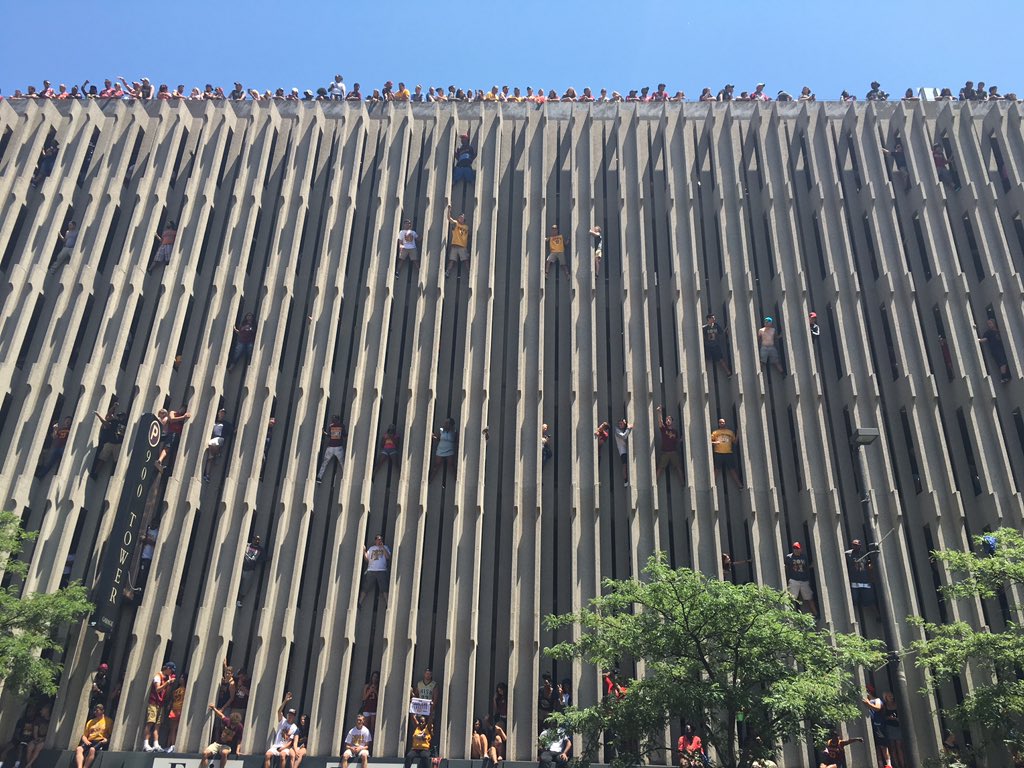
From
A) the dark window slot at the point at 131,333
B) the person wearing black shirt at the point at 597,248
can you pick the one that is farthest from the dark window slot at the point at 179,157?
the person wearing black shirt at the point at 597,248

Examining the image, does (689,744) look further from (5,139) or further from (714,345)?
(5,139)

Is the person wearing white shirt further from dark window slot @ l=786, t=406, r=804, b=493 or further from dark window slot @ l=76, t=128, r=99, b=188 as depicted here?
dark window slot @ l=76, t=128, r=99, b=188

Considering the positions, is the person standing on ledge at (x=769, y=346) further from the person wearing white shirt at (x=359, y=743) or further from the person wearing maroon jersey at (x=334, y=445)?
the person wearing white shirt at (x=359, y=743)

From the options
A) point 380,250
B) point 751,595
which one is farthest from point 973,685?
point 380,250

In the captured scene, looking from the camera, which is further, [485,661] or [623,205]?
[623,205]

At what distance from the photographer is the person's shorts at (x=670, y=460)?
25656 millimetres

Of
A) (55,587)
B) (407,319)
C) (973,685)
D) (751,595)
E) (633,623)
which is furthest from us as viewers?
(407,319)

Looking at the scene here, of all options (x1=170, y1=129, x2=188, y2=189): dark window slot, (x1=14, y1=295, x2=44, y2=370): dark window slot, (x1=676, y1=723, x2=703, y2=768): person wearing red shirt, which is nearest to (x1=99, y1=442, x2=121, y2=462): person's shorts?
(x1=14, y1=295, x2=44, y2=370): dark window slot

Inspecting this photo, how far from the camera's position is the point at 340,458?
25.9 metres

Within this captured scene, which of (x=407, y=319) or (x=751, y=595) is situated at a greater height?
(x=407, y=319)

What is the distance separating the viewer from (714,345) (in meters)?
27.3

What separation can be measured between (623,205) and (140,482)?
18558 millimetres

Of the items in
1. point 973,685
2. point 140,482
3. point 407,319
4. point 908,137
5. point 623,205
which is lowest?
point 973,685

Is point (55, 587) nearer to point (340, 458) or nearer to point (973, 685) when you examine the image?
point (340, 458)
